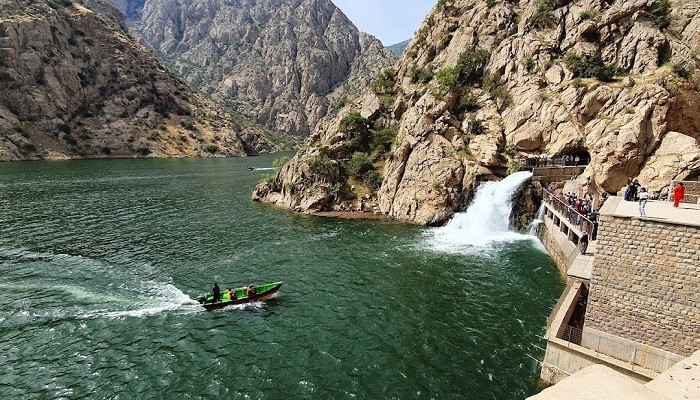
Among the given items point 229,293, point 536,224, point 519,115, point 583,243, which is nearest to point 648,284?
point 583,243

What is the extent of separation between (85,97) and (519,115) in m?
168

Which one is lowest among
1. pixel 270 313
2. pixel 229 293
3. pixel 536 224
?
pixel 270 313

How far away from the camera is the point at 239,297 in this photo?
A: 92.0ft

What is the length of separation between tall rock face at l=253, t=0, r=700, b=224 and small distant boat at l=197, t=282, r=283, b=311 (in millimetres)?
27502

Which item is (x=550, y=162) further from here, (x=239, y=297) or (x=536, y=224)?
(x=239, y=297)

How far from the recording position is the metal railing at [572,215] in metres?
31.5

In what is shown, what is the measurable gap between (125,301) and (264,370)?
46.0ft

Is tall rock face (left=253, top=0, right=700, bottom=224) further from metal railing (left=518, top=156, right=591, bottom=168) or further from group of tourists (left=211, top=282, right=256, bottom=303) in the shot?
group of tourists (left=211, top=282, right=256, bottom=303)

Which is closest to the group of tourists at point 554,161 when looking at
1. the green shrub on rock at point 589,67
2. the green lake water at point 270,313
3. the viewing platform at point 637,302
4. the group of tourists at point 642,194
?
the green shrub on rock at point 589,67

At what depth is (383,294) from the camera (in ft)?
97.5

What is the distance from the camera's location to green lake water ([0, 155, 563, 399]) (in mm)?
19516

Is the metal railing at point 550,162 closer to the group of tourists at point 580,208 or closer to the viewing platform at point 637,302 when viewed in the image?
the group of tourists at point 580,208

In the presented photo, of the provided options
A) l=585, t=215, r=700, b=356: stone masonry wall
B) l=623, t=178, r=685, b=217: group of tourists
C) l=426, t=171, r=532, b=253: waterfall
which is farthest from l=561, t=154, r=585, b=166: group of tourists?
l=585, t=215, r=700, b=356: stone masonry wall

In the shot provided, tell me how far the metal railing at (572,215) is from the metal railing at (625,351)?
1466 cm
